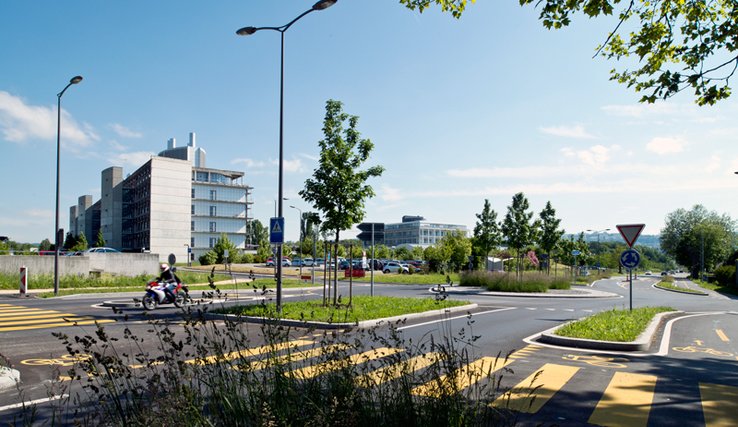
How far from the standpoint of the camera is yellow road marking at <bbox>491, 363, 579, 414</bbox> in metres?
5.26

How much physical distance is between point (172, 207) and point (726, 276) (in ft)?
249

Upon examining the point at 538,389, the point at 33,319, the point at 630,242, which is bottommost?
the point at 33,319

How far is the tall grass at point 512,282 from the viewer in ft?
87.0

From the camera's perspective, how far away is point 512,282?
2695 centimetres

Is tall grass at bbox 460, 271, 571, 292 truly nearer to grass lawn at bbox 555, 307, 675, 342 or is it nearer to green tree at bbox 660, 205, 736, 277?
grass lawn at bbox 555, 307, 675, 342

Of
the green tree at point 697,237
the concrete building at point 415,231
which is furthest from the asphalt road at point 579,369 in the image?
the concrete building at point 415,231

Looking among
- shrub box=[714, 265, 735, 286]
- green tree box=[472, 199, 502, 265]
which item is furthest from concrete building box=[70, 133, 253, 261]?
shrub box=[714, 265, 735, 286]

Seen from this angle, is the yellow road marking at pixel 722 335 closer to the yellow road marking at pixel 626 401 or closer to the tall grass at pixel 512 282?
the yellow road marking at pixel 626 401

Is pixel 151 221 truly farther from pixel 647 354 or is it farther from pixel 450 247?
pixel 647 354

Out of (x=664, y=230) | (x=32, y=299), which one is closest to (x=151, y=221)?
(x=32, y=299)

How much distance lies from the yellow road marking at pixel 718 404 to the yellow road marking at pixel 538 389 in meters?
1.58

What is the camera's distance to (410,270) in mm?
52062

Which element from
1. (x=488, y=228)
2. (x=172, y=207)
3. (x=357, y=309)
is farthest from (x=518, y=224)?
(x=172, y=207)

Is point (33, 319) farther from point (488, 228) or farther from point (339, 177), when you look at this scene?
point (488, 228)
